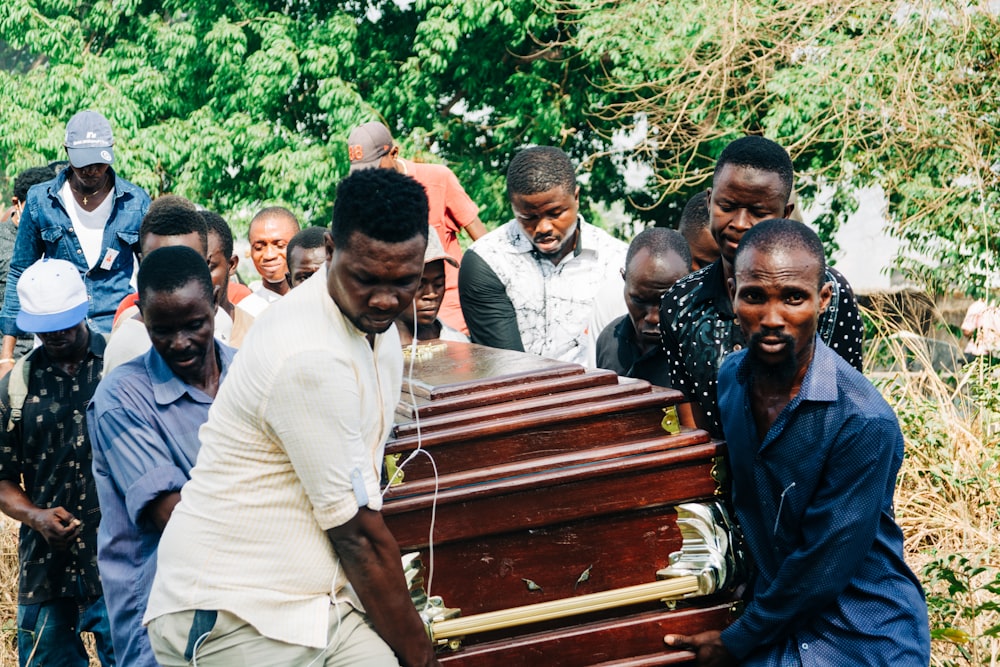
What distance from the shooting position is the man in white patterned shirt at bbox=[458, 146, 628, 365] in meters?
4.26

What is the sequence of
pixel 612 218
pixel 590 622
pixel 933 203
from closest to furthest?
1. pixel 590 622
2. pixel 933 203
3. pixel 612 218

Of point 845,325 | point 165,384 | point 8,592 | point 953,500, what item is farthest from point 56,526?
point 953,500

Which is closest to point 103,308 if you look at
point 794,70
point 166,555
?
point 166,555

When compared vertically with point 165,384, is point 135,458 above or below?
below

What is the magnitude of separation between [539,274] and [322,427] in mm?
2375

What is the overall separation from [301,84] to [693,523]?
33.4 ft

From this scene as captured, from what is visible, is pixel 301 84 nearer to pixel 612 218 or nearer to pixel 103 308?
pixel 612 218

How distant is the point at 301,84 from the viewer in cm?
1188

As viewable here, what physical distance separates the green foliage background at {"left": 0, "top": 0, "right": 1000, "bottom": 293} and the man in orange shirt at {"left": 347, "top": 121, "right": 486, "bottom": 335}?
360cm

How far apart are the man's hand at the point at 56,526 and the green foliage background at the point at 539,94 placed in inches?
244

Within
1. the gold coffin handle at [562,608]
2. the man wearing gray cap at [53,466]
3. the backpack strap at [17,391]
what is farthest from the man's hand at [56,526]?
the gold coffin handle at [562,608]

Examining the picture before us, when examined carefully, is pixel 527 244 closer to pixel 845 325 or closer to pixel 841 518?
pixel 845 325

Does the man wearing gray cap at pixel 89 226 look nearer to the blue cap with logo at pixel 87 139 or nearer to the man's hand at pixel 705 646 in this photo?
the blue cap with logo at pixel 87 139

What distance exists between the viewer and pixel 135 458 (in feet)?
8.80
